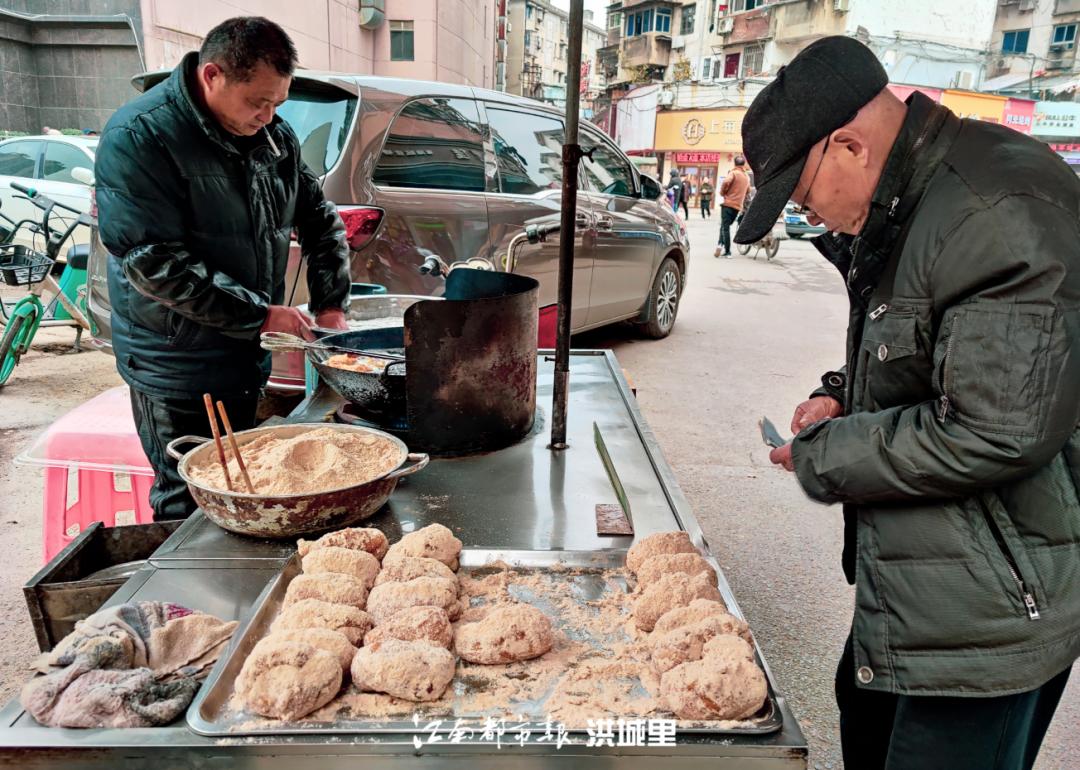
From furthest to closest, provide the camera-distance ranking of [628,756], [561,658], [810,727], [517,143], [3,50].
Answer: [3,50] → [517,143] → [810,727] → [561,658] → [628,756]

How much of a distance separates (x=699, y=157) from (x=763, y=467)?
33.5m

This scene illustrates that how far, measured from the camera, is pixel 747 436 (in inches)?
211

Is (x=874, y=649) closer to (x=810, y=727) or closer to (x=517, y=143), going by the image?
(x=810, y=727)

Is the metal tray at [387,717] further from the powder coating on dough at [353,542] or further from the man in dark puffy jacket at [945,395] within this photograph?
the man in dark puffy jacket at [945,395]

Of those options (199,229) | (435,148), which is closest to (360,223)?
(435,148)

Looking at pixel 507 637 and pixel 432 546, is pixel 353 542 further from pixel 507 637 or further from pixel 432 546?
pixel 507 637

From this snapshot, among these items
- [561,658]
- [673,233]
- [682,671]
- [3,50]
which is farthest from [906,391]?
[3,50]

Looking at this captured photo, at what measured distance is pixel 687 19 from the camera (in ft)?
143

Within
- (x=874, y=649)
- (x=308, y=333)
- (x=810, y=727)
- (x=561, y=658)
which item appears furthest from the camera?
(x=810, y=727)

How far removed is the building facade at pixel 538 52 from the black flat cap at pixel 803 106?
2028 inches

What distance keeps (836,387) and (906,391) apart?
0.55m

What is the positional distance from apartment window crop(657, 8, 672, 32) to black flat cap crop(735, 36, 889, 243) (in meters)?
48.4

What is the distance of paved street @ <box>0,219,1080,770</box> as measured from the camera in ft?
9.28

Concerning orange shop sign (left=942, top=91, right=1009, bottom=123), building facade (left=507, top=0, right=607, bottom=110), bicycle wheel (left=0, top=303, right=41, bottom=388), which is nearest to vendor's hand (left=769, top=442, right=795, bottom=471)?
bicycle wheel (left=0, top=303, right=41, bottom=388)
